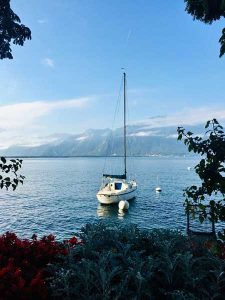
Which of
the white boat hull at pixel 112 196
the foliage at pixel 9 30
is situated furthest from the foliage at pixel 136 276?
the white boat hull at pixel 112 196

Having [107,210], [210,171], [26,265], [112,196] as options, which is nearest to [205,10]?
[210,171]

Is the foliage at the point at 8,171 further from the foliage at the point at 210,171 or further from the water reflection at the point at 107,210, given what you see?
the water reflection at the point at 107,210

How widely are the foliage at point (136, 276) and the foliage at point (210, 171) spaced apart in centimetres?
202

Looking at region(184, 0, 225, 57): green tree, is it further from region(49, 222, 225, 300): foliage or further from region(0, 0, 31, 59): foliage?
region(49, 222, 225, 300): foliage

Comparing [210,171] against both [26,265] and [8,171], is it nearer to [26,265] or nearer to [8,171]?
[8,171]

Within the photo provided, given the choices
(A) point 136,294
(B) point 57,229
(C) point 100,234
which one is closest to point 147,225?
(B) point 57,229

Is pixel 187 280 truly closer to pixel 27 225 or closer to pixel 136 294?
pixel 136 294

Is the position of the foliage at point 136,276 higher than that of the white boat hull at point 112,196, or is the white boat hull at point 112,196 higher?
the foliage at point 136,276

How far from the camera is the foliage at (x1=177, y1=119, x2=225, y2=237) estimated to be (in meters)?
3.63

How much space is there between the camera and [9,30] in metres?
5.27

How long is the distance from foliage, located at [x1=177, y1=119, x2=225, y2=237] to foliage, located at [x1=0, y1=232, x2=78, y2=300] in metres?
3.16

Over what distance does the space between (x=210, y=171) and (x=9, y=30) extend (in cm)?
419

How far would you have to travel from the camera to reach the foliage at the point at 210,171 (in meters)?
3.63

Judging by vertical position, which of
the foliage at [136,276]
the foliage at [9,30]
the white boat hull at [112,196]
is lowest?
the white boat hull at [112,196]
